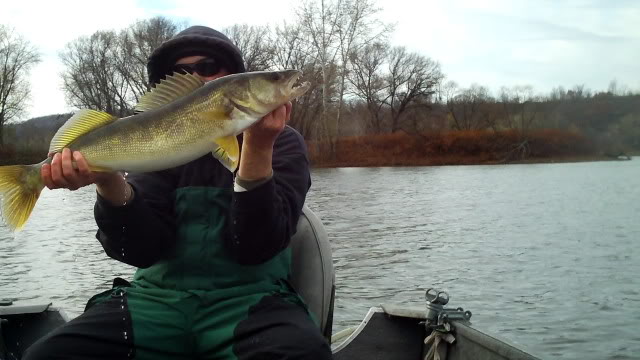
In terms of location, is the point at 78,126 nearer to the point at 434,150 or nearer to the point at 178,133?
the point at 178,133

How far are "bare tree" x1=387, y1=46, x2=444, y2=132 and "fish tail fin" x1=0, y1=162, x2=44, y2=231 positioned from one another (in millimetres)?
51949

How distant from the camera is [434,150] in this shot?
47.7 metres

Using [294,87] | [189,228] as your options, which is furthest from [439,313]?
[294,87]

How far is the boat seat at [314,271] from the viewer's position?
3.16m

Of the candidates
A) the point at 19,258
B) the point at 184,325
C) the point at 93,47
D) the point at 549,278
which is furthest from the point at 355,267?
the point at 93,47

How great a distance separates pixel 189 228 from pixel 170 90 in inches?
26.5

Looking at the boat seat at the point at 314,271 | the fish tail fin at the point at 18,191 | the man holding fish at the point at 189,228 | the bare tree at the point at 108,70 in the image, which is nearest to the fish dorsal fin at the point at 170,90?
the man holding fish at the point at 189,228

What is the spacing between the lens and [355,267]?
9.54 meters

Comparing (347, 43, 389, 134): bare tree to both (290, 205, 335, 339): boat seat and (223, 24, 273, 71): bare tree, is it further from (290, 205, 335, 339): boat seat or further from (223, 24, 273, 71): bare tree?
(290, 205, 335, 339): boat seat

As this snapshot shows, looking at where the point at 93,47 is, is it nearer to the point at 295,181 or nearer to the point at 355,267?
the point at 355,267

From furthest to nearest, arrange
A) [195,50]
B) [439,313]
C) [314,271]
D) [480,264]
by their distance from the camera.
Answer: [480,264]
[439,313]
[195,50]
[314,271]

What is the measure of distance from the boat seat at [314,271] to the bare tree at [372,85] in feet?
153

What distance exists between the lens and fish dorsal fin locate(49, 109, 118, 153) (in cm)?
272

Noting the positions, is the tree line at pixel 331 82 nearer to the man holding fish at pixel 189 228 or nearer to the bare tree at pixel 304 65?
the bare tree at pixel 304 65
